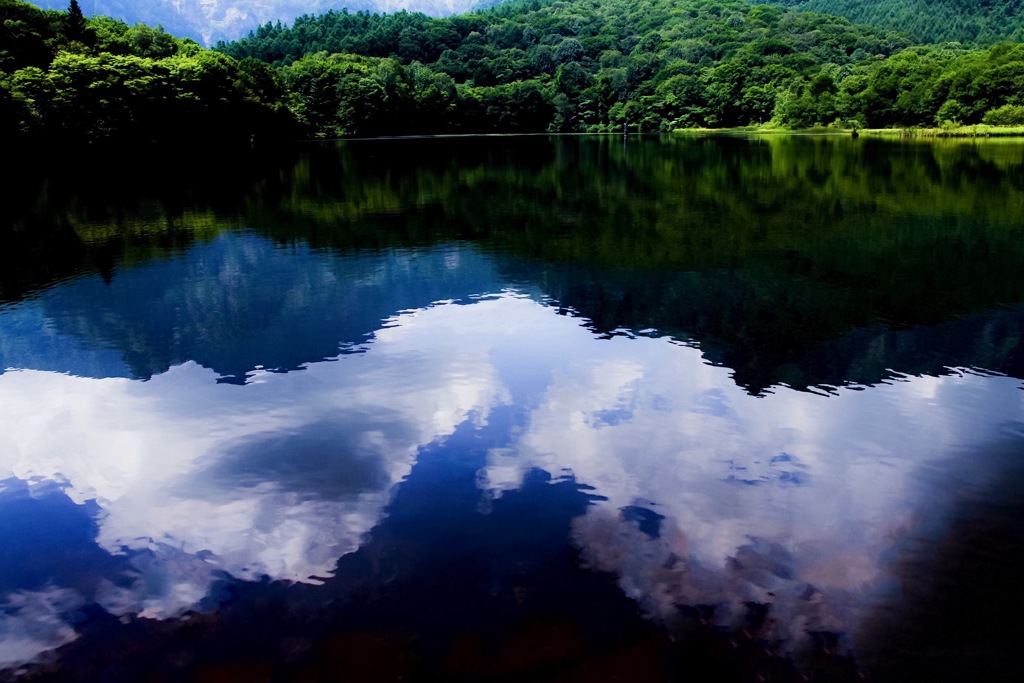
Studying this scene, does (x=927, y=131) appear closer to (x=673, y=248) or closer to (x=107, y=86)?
(x=673, y=248)

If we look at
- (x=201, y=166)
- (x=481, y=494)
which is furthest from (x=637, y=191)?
(x=201, y=166)

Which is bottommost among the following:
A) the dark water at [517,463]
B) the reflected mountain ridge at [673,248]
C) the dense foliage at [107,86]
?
the dark water at [517,463]

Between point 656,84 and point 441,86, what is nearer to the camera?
point 441,86

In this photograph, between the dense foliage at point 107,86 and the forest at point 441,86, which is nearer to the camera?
the dense foliage at point 107,86

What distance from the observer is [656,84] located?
6629 inches

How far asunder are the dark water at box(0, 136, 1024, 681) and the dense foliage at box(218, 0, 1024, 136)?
97.5 m

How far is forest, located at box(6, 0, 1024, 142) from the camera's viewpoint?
239 ft

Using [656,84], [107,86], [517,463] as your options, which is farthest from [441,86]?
[517,463]

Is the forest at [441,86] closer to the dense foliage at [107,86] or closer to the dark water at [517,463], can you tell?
the dense foliage at [107,86]

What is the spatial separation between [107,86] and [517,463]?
76411mm

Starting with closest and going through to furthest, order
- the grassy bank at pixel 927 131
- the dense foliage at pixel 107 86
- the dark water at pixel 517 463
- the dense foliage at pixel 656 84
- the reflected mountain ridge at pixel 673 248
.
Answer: the dark water at pixel 517 463 < the reflected mountain ridge at pixel 673 248 < the dense foliage at pixel 107 86 < the grassy bank at pixel 927 131 < the dense foliage at pixel 656 84

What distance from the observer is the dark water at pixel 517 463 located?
24.3ft

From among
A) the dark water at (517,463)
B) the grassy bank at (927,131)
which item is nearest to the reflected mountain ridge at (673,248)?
the dark water at (517,463)

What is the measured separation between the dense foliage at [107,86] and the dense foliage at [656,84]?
21530mm
